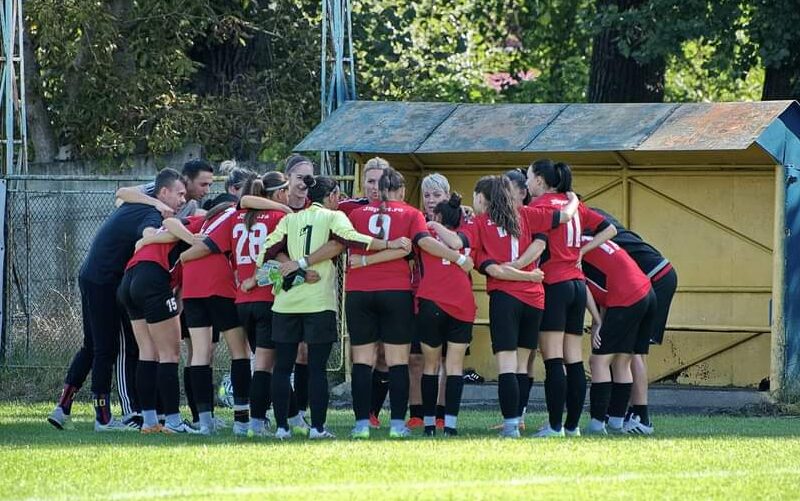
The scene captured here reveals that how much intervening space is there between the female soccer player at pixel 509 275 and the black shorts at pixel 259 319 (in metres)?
1.48

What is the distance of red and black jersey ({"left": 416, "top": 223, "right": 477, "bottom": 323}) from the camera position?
1008 cm

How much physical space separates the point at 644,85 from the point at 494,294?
1053 cm

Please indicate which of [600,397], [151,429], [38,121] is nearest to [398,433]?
[600,397]

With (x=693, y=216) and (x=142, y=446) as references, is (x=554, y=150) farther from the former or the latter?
(x=142, y=446)

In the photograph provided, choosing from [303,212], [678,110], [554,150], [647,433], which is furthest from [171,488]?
[678,110]

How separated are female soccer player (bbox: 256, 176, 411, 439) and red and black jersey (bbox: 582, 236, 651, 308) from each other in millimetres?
1609

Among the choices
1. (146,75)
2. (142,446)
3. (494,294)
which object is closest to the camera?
(142,446)

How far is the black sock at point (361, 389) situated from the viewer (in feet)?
32.7

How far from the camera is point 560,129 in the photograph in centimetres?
1388

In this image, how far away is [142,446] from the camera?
952 cm

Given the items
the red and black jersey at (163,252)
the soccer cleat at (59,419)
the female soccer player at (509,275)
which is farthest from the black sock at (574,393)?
the soccer cleat at (59,419)

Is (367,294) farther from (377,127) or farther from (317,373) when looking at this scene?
(377,127)

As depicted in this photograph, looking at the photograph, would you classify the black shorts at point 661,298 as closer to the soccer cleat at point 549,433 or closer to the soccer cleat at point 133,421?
the soccer cleat at point 549,433

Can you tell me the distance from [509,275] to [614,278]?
1.02 m
